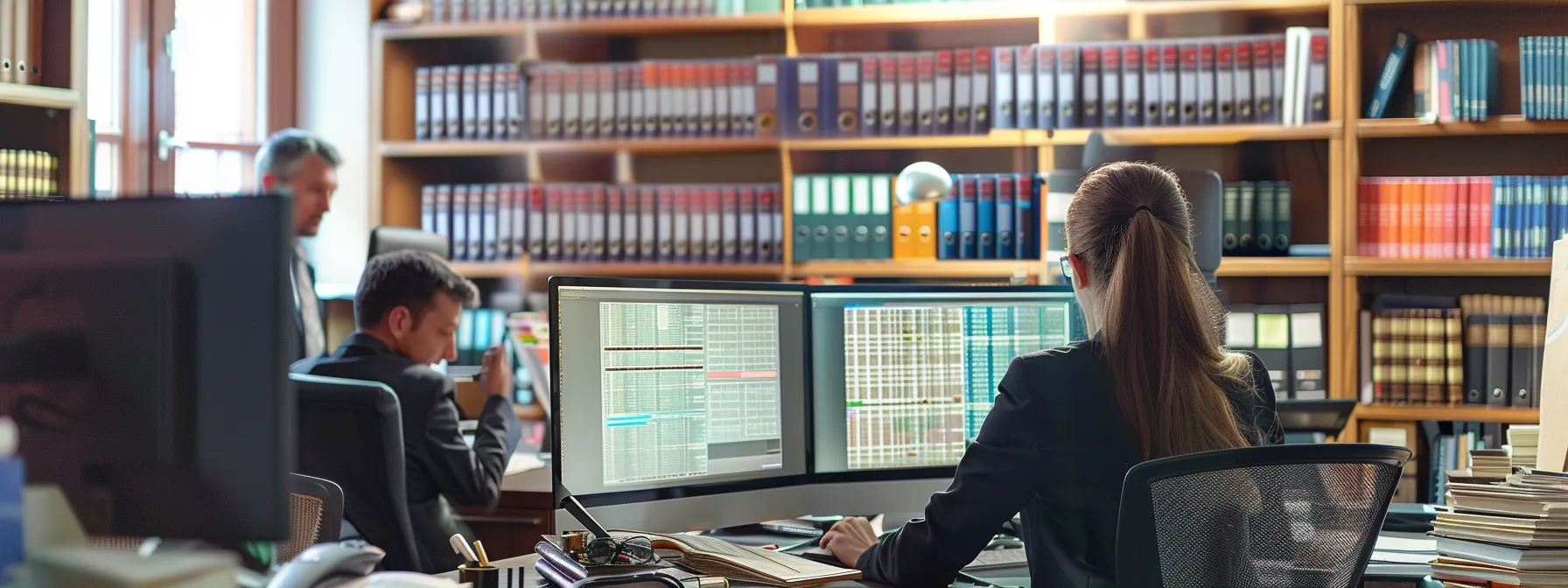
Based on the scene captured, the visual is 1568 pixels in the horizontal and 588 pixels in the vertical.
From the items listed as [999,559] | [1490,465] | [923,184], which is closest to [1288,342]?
[923,184]

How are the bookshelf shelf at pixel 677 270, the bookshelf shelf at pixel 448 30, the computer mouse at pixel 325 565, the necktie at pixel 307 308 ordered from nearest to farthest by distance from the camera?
the computer mouse at pixel 325 565, the necktie at pixel 307 308, the bookshelf shelf at pixel 677 270, the bookshelf shelf at pixel 448 30

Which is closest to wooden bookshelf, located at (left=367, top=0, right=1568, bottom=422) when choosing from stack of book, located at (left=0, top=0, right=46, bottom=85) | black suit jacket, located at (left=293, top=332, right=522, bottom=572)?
stack of book, located at (left=0, top=0, right=46, bottom=85)

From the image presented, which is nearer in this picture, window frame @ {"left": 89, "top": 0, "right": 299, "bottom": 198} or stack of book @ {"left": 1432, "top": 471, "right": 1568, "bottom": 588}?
stack of book @ {"left": 1432, "top": 471, "right": 1568, "bottom": 588}

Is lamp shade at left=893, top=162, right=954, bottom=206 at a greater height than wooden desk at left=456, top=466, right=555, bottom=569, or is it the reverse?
lamp shade at left=893, top=162, right=954, bottom=206

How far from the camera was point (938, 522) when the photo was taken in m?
1.48

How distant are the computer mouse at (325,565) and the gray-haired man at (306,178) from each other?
236 cm

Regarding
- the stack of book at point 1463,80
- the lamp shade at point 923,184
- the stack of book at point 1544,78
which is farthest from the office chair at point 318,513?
the stack of book at point 1544,78

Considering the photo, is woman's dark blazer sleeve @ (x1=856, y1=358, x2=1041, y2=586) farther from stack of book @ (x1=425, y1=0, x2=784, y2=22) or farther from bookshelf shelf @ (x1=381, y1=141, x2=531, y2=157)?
bookshelf shelf @ (x1=381, y1=141, x2=531, y2=157)

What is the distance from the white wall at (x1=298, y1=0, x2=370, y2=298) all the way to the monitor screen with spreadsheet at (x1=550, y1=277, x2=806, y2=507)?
2.75 meters

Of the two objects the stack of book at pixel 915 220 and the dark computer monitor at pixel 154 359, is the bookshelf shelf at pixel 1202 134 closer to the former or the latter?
the stack of book at pixel 915 220

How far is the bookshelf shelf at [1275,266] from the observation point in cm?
355

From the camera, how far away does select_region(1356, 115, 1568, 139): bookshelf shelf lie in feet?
11.3

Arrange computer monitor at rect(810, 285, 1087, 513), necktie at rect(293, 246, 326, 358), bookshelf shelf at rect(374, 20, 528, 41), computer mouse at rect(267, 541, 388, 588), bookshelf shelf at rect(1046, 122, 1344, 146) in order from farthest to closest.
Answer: bookshelf shelf at rect(374, 20, 528, 41), bookshelf shelf at rect(1046, 122, 1344, 146), necktie at rect(293, 246, 326, 358), computer monitor at rect(810, 285, 1087, 513), computer mouse at rect(267, 541, 388, 588)

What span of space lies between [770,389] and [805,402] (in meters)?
0.06
